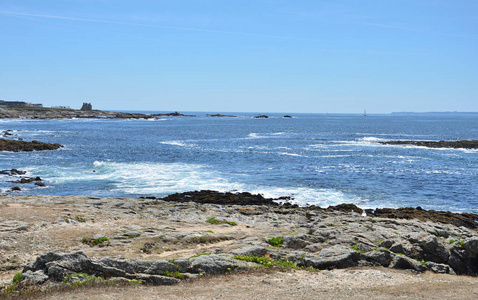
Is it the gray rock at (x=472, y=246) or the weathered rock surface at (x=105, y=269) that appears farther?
the gray rock at (x=472, y=246)

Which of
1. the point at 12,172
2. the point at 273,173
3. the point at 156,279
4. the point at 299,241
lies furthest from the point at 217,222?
the point at 12,172

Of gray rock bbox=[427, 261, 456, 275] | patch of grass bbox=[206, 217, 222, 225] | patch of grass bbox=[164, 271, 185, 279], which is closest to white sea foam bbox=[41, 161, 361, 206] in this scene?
patch of grass bbox=[206, 217, 222, 225]

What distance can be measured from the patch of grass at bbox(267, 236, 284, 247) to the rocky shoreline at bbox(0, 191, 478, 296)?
0.04 m

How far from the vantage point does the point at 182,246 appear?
17.4 m

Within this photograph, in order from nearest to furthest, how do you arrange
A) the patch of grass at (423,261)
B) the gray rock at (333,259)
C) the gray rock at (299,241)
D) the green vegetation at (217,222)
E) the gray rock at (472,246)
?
the gray rock at (333,259), the patch of grass at (423,261), the gray rock at (472,246), the gray rock at (299,241), the green vegetation at (217,222)

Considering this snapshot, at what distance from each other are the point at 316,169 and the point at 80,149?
39991 mm

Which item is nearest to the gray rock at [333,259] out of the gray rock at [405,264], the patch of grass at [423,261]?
the gray rock at [405,264]

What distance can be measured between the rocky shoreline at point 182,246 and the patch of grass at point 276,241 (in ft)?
0.14

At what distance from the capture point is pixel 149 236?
59.8ft

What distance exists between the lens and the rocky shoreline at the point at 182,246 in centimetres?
1337

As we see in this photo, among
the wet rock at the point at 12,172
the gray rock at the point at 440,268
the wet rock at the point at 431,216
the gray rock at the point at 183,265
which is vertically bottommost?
the wet rock at the point at 431,216

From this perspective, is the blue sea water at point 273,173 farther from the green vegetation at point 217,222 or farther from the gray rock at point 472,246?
the gray rock at point 472,246

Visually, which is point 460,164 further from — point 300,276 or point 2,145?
point 2,145

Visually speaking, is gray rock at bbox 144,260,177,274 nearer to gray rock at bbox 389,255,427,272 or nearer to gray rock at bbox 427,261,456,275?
gray rock at bbox 389,255,427,272
